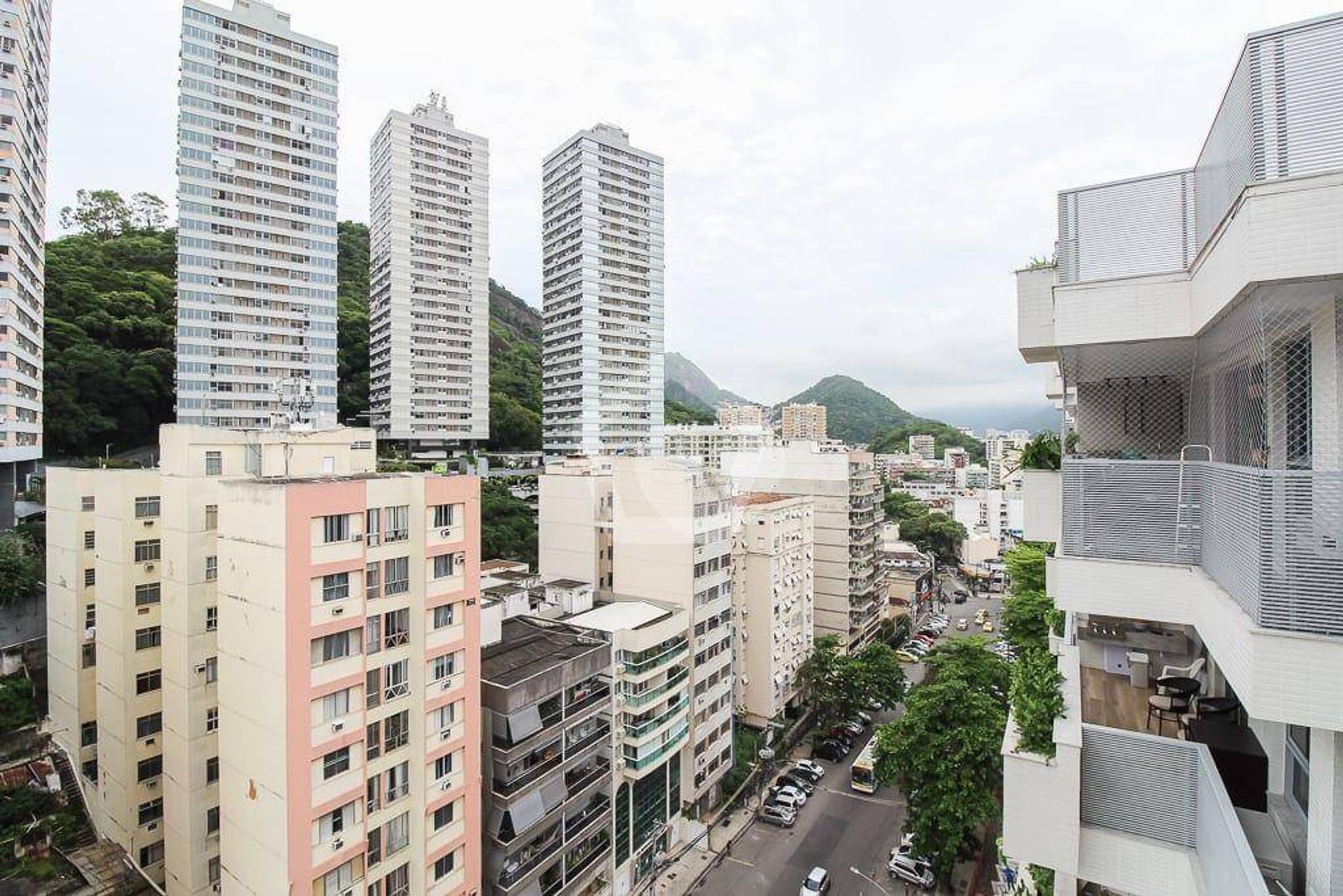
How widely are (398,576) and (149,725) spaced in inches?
378

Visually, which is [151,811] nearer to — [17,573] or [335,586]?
[17,573]

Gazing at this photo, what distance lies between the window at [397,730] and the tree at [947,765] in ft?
42.8

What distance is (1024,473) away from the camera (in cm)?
741

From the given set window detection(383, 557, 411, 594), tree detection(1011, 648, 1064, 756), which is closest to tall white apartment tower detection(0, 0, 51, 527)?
window detection(383, 557, 411, 594)

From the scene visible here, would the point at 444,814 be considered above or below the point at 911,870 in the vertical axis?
above

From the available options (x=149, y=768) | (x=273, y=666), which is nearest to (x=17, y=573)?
(x=149, y=768)

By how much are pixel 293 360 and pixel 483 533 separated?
62.1 feet

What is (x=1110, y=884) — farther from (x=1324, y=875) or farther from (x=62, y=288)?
Result: (x=62, y=288)

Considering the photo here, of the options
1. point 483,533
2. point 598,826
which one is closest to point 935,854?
point 598,826

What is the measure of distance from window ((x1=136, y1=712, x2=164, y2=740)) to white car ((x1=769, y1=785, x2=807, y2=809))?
18.9m

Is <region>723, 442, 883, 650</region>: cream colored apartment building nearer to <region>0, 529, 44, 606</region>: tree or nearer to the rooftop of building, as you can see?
the rooftop of building

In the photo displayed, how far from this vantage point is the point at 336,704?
10.9m

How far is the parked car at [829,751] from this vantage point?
2653 cm

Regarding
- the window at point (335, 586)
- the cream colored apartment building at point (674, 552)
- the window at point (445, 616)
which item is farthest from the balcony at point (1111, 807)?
the cream colored apartment building at point (674, 552)
